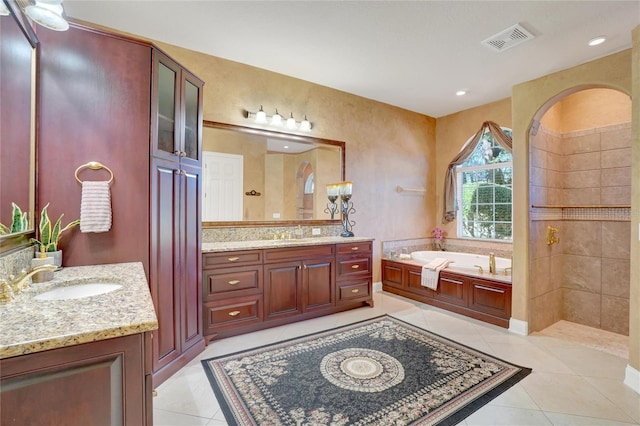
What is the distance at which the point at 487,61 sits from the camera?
3.13 m

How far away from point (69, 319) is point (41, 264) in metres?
0.89

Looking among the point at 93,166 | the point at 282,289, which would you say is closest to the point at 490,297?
the point at 282,289

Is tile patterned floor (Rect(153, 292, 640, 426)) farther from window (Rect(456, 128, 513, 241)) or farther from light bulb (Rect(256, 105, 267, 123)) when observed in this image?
light bulb (Rect(256, 105, 267, 123))

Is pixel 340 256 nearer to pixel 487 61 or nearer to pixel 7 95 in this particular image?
pixel 487 61

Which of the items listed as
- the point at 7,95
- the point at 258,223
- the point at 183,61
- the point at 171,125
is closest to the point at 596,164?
the point at 258,223

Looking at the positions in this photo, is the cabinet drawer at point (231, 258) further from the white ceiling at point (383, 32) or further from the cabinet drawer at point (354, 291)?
the white ceiling at point (383, 32)

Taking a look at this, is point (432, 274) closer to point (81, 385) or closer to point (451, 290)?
point (451, 290)

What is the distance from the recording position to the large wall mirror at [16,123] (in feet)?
4.75

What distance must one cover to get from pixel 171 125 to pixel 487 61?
124 inches

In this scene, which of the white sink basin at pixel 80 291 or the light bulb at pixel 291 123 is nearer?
the white sink basin at pixel 80 291

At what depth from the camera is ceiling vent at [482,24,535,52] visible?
2529mm

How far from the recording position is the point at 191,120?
8.29ft

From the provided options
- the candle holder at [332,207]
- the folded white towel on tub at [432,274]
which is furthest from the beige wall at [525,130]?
the candle holder at [332,207]

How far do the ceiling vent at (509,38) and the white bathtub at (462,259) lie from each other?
245 cm
